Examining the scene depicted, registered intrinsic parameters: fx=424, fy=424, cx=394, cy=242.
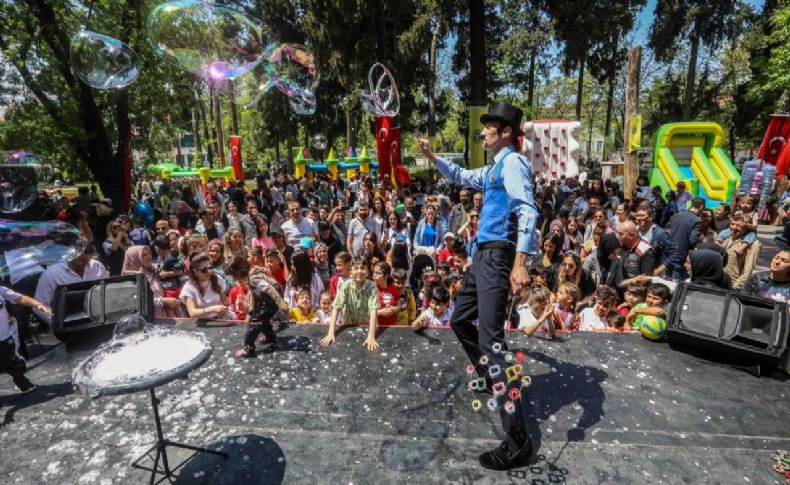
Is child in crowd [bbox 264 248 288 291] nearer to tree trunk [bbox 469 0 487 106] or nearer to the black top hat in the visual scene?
the black top hat

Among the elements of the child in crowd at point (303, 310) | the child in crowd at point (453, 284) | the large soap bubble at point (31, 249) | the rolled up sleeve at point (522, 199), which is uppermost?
the rolled up sleeve at point (522, 199)

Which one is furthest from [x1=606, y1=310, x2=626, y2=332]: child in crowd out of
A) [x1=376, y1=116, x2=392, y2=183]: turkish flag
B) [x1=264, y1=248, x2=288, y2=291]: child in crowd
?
[x1=376, y1=116, x2=392, y2=183]: turkish flag

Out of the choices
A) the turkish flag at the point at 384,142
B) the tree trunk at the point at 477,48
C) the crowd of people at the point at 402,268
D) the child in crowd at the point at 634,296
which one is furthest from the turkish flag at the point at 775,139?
the child in crowd at the point at 634,296

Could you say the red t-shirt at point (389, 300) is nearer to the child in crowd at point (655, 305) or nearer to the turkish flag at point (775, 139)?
the child in crowd at point (655, 305)

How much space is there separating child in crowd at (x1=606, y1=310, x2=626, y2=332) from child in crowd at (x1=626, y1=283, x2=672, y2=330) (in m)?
0.13

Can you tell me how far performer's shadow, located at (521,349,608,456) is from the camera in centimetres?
296

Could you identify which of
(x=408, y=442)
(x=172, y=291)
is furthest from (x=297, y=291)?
(x=408, y=442)

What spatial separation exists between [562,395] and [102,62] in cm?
857

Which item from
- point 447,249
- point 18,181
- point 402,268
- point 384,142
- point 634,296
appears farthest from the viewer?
point 384,142

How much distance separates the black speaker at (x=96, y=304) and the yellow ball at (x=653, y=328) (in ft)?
16.2

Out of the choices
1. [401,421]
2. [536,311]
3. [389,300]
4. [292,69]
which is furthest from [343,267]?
[292,69]

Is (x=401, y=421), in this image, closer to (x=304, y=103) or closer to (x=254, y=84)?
(x=254, y=84)

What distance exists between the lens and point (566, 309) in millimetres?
4750

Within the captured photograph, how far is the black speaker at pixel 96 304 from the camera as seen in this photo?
13.5 feet
